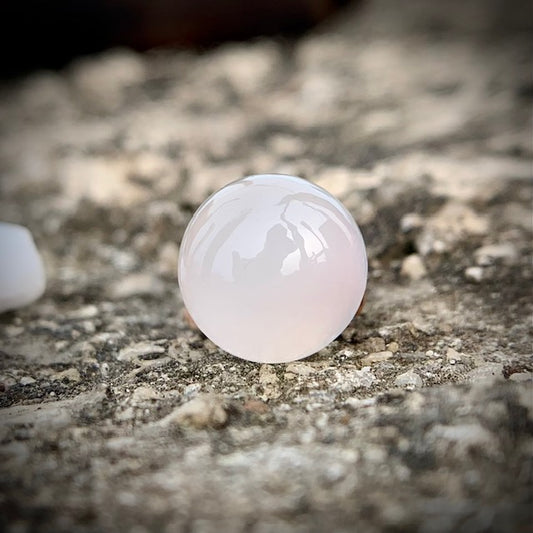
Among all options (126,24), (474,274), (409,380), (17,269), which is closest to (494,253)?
(474,274)

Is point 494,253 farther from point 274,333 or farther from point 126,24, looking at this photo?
point 126,24

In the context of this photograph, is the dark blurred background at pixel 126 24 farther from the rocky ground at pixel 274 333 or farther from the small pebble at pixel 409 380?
the small pebble at pixel 409 380

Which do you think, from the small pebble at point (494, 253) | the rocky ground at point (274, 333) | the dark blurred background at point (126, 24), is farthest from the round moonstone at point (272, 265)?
the dark blurred background at point (126, 24)

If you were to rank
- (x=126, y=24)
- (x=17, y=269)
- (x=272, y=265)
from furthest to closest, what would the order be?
(x=126, y=24)
(x=17, y=269)
(x=272, y=265)

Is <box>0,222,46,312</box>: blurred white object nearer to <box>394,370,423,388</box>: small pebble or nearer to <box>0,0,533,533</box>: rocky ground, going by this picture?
<box>0,0,533,533</box>: rocky ground

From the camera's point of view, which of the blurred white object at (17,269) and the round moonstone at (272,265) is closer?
the round moonstone at (272,265)

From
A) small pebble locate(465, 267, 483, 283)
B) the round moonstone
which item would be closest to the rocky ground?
small pebble locate(465, 267, 483, 283)
